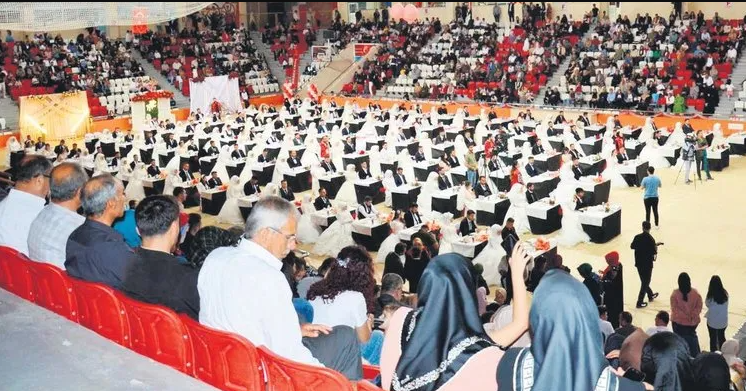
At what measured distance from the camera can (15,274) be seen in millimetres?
6082

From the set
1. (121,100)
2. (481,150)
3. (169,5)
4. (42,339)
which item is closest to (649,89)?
(481,150)

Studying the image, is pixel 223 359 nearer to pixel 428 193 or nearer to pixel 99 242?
pixel 99 242

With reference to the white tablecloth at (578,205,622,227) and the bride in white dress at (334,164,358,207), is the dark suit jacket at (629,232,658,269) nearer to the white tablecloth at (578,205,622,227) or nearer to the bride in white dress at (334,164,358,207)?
the white tablecloth at (578,205,622,227)

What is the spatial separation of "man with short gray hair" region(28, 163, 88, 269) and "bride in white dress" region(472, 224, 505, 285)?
24.4ft

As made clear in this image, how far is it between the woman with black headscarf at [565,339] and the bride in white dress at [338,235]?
11245 mm

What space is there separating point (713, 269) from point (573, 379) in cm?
1054

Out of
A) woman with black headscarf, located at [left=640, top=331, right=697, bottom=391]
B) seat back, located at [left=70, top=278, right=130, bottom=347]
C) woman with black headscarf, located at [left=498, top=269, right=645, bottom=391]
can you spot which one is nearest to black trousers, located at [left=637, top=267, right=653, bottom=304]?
woman with black headscarf, located at [left=640, top=331, right=697, bottom=391]

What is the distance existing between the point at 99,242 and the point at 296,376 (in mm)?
1884

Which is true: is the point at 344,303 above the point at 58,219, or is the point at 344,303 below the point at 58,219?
below

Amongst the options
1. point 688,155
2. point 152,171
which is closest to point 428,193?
point 688,155

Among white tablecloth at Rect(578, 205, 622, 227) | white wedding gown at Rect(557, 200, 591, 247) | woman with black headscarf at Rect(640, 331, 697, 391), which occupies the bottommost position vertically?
white wedding gown at Rect(557, 200, 591, 247)

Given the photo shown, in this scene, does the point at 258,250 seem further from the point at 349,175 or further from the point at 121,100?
the point at 121,100

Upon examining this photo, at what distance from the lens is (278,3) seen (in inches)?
1800

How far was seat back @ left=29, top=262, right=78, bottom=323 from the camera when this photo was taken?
5.33m
